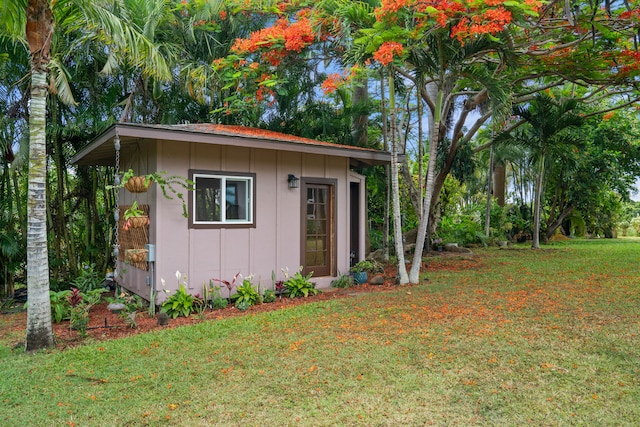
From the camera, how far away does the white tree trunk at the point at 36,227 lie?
4.34m

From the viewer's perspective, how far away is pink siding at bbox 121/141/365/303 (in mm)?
6051

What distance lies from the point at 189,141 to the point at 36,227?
2135mm

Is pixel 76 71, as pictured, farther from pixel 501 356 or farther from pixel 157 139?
pixel 501 356

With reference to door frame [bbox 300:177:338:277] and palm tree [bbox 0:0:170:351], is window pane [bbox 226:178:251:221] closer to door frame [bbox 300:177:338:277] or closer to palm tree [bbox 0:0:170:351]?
door frame [bbox 300:177:338:277]

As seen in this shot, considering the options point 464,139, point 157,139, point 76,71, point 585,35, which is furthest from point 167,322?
point 464,139

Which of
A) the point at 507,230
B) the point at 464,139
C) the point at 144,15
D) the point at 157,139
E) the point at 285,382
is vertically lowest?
the point at 285,382

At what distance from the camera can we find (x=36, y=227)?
4359 mm

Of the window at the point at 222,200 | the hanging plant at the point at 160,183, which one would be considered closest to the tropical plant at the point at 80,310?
the hanging plant at the point at 160,183

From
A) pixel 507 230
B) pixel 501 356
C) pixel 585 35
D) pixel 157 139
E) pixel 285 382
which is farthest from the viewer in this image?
pixel 507 230

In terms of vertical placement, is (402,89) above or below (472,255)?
above

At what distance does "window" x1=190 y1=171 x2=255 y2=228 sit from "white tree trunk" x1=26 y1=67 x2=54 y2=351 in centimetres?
208

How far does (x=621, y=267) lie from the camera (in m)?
8.76

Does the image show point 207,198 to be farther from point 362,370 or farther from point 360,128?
point 360,128

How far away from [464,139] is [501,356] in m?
9.10
